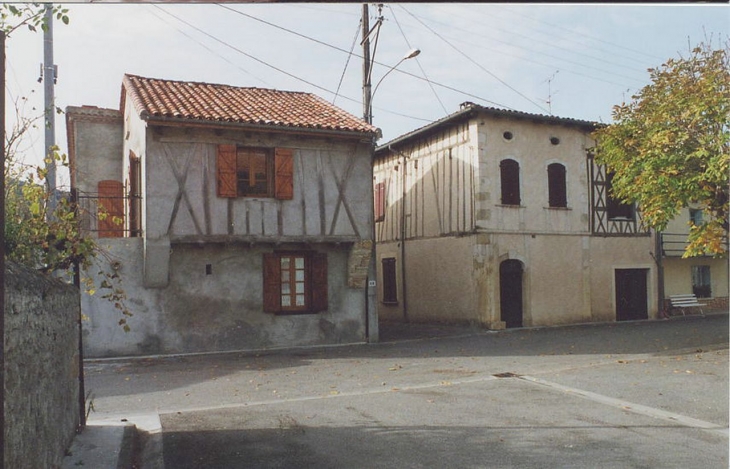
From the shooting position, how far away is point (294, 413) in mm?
7715

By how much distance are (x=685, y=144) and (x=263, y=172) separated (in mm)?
8957

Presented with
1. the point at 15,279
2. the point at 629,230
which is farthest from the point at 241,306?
the point at 629,230

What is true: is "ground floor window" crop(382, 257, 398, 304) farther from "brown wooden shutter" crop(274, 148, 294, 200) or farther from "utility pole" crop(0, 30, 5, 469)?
"utility pole" crop(0, 30, 5, 469)

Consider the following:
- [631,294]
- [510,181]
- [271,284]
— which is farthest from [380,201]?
[271,284]

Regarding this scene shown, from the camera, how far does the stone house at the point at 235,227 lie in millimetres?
13375

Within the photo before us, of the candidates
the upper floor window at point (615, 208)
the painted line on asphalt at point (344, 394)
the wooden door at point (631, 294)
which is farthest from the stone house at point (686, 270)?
the painted line on asphalt at point (344, 394)

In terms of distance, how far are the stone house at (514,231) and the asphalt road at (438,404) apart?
12.7 ft

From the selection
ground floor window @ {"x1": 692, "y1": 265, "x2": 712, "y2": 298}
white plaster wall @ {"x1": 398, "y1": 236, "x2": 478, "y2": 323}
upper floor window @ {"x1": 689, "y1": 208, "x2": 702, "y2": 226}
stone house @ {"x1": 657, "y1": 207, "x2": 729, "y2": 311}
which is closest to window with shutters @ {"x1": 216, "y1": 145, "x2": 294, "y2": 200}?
white plaster wall @ {"x1": 398, "y1": 236, "x2": 478, "y2": 323}

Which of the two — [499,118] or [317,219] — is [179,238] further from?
[499,118]

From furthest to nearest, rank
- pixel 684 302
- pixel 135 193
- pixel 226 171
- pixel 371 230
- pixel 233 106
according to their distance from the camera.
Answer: pixel 684 302 < pixel 371 230 < pixel 233 106 < pixel 135 193 < pixel 226 171

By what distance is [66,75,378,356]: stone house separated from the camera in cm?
1338

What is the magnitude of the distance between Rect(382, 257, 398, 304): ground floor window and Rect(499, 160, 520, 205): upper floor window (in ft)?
17.0

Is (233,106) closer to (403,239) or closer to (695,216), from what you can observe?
(403,239)

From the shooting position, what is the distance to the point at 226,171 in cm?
1380
